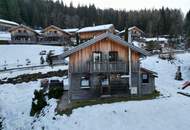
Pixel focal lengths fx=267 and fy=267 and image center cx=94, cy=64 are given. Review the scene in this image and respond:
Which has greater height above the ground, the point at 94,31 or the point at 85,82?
the point at 94,31

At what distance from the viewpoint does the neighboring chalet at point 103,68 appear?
2705cm

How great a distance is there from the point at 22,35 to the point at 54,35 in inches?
391

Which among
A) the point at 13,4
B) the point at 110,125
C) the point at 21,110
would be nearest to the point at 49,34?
the point at 13,4

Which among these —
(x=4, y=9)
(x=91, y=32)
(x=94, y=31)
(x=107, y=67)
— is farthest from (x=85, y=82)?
(x=4, y=9)

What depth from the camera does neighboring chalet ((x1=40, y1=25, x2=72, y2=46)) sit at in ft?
279

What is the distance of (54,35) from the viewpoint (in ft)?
282

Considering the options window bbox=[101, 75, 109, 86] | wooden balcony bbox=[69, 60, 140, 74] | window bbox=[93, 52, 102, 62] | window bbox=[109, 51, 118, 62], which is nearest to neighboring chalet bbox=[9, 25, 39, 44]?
wooden balcony bbox=[69, 60, 140, 74]

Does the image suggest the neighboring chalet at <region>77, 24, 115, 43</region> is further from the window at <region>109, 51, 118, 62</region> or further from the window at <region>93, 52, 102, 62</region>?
the window at <region>93, 52, 102, 62</region>

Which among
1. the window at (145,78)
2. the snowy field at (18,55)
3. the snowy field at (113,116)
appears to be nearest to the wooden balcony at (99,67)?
the window at (145,78)

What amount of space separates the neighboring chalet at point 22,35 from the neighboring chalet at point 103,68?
57783mm

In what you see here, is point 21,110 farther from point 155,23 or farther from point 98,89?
point 155,23

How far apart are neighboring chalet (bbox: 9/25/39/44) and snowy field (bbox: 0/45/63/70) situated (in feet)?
31.4

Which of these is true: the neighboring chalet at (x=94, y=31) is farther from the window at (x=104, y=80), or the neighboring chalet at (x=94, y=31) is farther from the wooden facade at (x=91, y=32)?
the window at (x=104, y=80)

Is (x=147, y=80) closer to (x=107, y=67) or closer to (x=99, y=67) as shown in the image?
(x=107, y=67)
